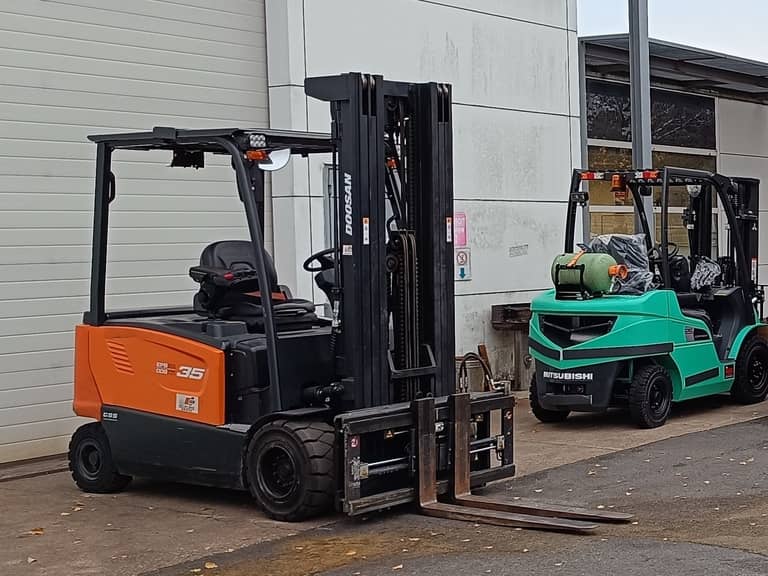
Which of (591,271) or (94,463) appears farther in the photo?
(591,271)

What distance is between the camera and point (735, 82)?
2411 cm

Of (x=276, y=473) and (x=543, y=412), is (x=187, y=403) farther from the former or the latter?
(x=543, y=412)

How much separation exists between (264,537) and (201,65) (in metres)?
6.29

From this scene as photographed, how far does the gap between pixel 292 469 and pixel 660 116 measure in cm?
1682

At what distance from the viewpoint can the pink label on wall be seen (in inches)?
602

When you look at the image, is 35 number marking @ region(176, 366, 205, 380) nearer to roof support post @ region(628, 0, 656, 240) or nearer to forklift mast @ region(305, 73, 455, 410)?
forklift mast @ region(305, 73, 455, 410)

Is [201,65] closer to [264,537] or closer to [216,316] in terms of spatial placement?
[216,316]

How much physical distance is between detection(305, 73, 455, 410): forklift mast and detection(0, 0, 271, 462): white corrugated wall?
377 centimetres

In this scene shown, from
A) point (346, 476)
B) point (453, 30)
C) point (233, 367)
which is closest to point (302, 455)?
point (346, 476)

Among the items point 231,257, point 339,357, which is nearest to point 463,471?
point 339,357

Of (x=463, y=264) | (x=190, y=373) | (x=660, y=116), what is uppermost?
(x=660, y=116)

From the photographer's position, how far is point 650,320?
39.5ft

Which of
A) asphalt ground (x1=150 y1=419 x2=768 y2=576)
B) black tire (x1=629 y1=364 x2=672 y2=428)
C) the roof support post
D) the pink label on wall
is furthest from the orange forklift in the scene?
the roof support post

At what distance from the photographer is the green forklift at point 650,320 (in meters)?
12.0
